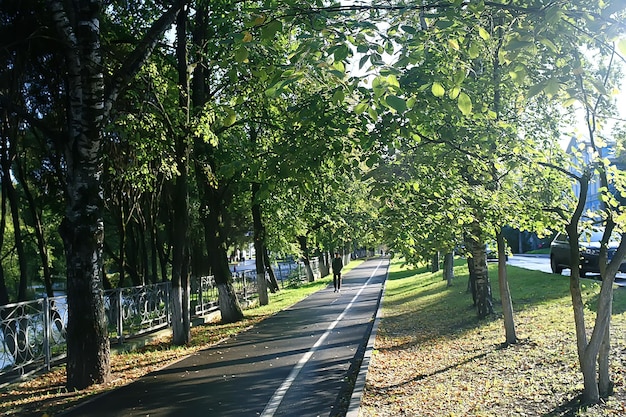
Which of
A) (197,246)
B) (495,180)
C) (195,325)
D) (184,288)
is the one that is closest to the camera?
(495,180)

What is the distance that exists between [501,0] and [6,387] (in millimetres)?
9091

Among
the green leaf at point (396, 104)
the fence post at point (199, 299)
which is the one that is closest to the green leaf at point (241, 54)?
the green leaf at point (396, 104)

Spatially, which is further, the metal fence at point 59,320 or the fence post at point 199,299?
the fence post at point 199,299

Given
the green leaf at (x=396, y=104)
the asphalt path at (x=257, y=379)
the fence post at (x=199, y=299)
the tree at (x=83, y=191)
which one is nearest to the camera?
the green leaf at (x=396, y=104)

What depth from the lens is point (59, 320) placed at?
35.2 ft

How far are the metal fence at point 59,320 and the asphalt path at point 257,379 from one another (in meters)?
2.11

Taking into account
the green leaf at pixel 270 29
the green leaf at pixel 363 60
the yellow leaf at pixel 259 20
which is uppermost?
the yellow leaf at pixel 259 20

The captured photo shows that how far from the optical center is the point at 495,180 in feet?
26.7

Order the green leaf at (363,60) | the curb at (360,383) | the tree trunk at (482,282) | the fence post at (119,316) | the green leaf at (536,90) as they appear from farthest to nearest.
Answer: the fence post at (119,316)
the tree trunk at (482,282)
the curb at (360,383)
the green leaf at (363,60)
the green leaf at (536,90)

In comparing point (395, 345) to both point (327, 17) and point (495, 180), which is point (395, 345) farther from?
point (327, 17)

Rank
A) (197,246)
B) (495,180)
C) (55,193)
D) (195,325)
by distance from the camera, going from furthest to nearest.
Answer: (197,246) → (55,193) → (195,325) → (495,180)

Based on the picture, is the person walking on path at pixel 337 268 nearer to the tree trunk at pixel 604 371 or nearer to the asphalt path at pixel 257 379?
the asphalt path at pixel 257 379

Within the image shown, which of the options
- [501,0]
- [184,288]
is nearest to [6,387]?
[184,288]

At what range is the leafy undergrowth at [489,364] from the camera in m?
6.36
